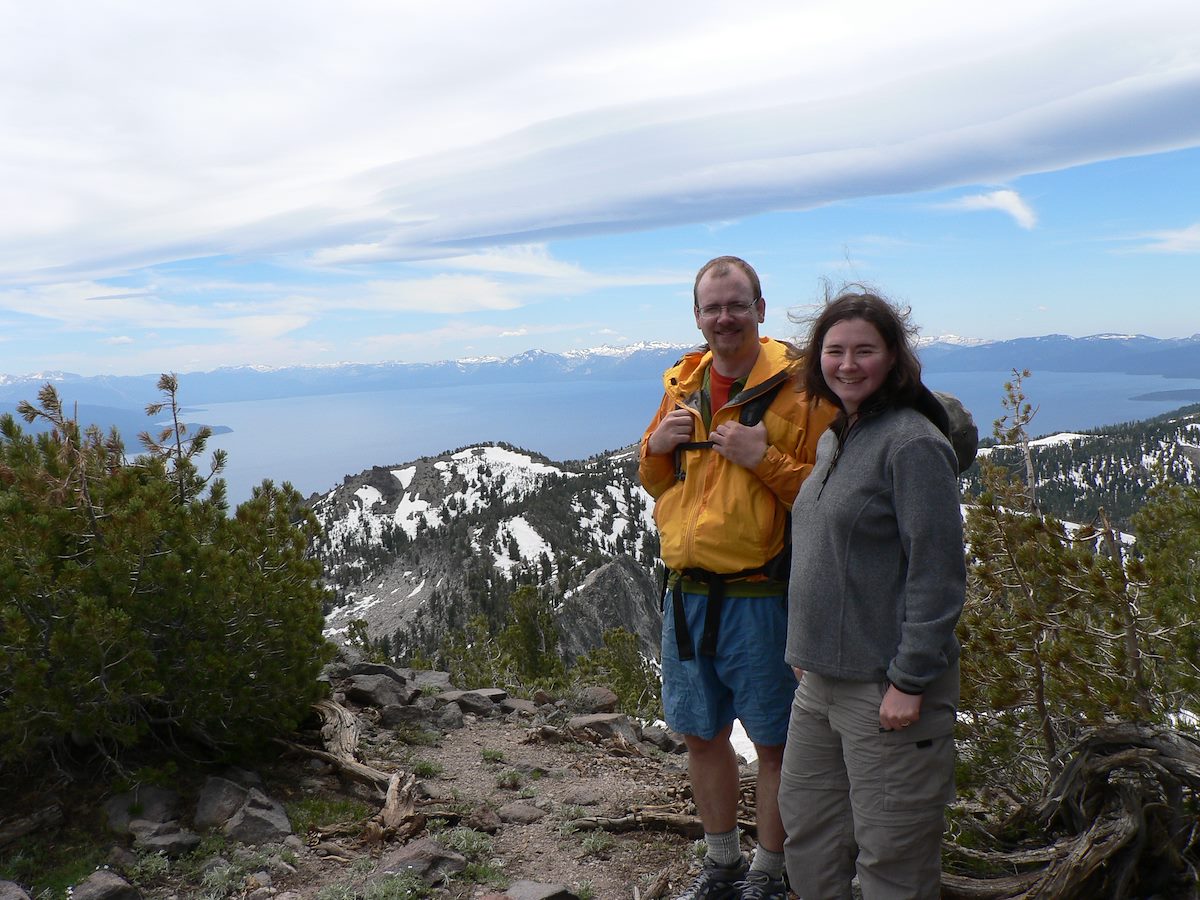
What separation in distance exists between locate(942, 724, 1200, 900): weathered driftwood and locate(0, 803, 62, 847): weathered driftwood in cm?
562

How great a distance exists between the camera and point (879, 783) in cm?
281

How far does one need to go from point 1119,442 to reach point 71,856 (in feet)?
663

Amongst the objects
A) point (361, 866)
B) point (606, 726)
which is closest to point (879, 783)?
point (361, 866)

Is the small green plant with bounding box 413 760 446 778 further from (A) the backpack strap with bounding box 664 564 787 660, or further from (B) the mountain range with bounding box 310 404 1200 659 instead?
(B) the mountain range with bounding box 310 404 1200 659

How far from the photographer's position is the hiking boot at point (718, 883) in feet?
13.2

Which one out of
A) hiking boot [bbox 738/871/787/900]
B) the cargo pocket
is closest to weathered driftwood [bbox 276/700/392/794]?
hiking boot [bbox 738/871/787/900]

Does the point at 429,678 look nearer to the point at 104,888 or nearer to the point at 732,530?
the point at 104,888

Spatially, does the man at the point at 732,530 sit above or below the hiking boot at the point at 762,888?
above

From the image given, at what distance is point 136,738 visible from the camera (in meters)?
5.62

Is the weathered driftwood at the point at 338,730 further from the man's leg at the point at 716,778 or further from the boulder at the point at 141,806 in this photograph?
the man's leg at the point at 716,778

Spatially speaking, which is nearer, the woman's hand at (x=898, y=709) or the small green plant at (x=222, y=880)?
the woman's hand at (x=898, y=709)

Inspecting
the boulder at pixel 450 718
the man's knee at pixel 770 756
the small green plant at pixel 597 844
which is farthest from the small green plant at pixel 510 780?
the man's knee at pixel 770 756

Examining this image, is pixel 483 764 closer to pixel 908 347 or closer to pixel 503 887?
pixel 503 887

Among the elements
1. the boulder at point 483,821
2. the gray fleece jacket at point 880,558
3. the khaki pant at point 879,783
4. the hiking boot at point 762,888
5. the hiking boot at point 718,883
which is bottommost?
the boulder at point 483,821
